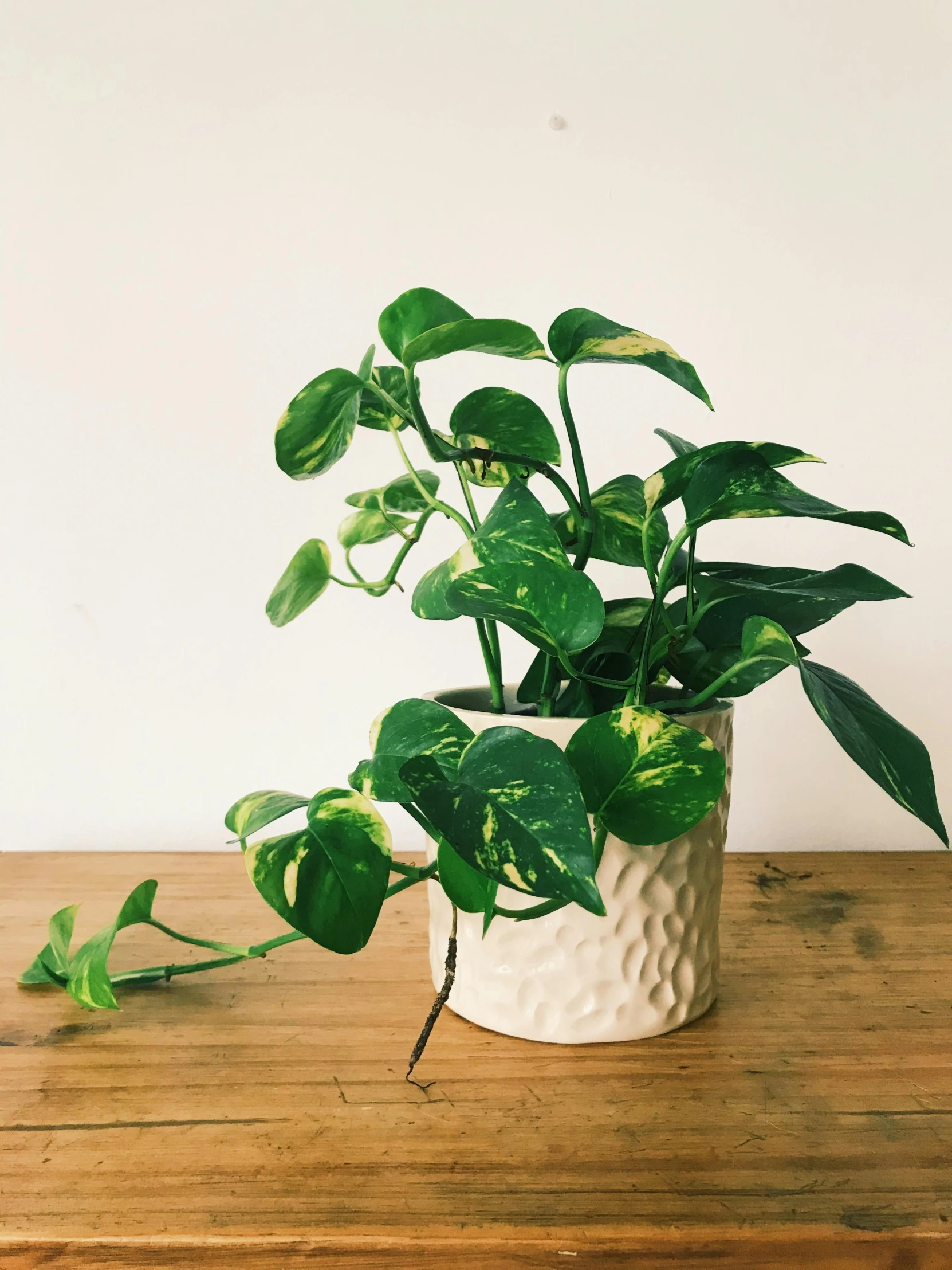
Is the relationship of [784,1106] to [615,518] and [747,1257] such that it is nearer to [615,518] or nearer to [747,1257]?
[747,1257]

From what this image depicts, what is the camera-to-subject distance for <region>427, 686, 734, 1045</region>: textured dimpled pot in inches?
20.4

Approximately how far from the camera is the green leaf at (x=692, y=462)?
1.46 ft

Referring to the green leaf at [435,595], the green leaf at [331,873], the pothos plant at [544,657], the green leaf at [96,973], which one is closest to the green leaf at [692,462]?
the pothos plant at [544,657]

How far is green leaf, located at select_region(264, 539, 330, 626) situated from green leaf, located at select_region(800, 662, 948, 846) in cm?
28

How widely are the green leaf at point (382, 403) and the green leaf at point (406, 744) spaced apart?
0.54 feet

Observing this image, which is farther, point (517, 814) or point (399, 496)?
point (399, 496)

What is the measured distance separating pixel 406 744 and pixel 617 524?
195mm

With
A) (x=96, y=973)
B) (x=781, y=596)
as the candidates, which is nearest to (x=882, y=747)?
(x=781, y=596)

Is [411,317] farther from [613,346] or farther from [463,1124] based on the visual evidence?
[463,1124]

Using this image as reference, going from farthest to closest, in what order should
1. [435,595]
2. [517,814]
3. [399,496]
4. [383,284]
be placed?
[383,284]
[399,496]
[435,595]
[517,814]

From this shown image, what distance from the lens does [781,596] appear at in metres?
0.49

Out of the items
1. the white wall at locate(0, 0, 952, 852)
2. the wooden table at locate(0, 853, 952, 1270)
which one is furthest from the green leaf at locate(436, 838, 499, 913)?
the white wall at locate(0, 0, 952, 852)

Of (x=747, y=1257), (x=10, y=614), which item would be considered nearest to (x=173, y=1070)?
(x=747, y=1257)

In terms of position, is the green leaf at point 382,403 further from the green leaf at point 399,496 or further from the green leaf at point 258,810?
the green leaf at point 258,810
